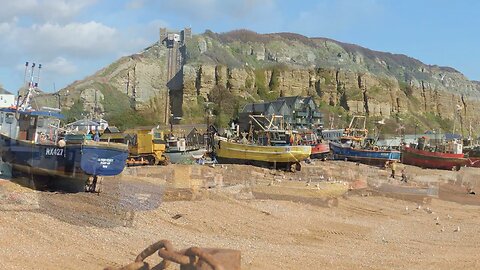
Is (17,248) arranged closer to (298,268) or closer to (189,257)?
(298,268)

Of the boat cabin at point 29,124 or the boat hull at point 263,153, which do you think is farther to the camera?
the boat hull at point 263,153

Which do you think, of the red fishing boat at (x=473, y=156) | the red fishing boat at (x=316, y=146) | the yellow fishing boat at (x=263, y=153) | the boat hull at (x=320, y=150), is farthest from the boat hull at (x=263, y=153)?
the red fishing boat at (x=473, y=156)

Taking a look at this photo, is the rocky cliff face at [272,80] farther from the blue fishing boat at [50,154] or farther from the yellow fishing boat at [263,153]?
the blue fishing boat at [50,154]

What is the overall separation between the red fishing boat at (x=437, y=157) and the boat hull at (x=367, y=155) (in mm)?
5761

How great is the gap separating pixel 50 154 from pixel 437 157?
47.6 metres

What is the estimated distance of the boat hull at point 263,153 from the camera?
39.7 m

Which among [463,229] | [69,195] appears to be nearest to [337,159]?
[463,229]

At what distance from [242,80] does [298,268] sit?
105m

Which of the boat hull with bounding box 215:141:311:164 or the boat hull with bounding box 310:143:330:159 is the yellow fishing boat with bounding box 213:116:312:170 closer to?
the boat hull with bounding box 215:141:311:164

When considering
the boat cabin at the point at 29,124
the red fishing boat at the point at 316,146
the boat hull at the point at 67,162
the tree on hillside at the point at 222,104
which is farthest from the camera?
the tree on hillside at the point at 222,104

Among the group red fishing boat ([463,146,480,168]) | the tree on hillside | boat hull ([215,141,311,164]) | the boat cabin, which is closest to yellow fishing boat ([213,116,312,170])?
boat hull ([215,141,311,164])

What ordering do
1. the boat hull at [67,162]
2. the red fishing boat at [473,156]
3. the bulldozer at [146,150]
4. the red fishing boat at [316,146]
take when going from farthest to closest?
the red fishing boat at [473,156]
the red fishing boat at [316,146]
the bulldozer at [146,150]
the boat hull at [67,162]

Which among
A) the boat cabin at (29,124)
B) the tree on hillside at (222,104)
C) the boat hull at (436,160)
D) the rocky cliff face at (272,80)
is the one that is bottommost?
the boat hull at (436,160)

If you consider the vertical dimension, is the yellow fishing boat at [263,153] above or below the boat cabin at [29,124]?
below
